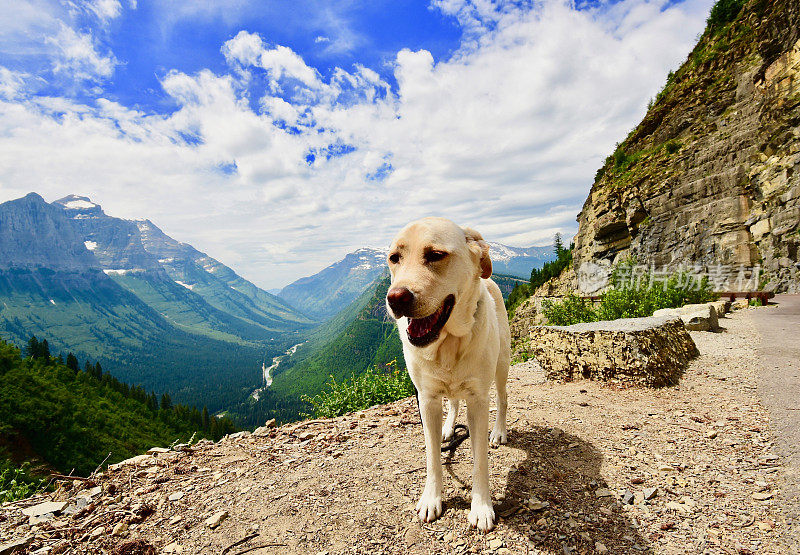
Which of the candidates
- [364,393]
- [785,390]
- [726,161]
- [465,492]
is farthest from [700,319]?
[726,161]

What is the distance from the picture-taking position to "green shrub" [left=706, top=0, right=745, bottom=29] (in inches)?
1090

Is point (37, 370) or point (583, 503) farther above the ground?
point (583, 503)

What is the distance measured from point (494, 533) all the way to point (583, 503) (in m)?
0.99

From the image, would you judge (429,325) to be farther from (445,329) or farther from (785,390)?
(785,390)

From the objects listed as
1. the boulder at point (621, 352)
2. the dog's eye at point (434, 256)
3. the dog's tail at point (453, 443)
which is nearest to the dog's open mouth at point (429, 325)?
the dog's eye at point (434, 256)

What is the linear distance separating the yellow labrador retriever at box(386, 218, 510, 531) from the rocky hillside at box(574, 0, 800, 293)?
2735cm

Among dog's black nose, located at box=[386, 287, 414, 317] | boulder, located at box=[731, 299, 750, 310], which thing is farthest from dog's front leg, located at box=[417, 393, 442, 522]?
boulder, located at box=[731, 299, 750, 310]

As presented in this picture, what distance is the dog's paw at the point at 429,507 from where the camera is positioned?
3.21 meters

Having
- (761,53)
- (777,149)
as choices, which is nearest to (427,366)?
(777,149)

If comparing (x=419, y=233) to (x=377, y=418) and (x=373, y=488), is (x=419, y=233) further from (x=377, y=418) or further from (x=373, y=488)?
(x=377, y=418)

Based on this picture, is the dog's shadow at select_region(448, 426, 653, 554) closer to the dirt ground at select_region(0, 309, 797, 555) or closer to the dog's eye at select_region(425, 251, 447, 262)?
the dirt ground at select_region(0, 309, 797, 555)

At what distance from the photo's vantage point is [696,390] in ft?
19.9

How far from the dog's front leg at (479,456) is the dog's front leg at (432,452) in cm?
33

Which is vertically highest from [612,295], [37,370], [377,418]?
[612,295]
